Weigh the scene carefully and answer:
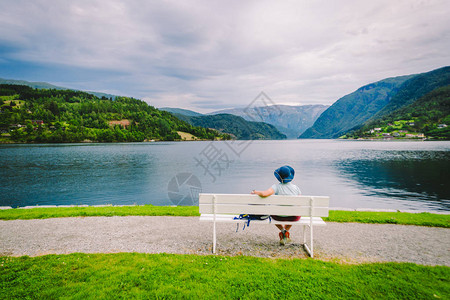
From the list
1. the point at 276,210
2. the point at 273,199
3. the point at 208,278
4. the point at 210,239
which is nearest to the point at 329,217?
the point at 276,210

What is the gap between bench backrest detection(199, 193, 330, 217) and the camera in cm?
654

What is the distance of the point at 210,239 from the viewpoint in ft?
25.8

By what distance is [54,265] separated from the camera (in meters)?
5.69

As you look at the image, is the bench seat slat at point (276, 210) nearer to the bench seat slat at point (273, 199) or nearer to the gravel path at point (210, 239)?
the bench seat slat at point (273, 199)

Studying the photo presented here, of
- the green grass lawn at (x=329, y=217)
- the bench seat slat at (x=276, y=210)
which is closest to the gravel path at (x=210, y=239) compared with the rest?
the green grass lawn at (x=329, y=217)

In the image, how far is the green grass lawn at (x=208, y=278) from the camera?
4535 mm

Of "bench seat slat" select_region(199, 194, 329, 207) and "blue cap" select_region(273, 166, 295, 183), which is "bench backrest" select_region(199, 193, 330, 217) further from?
"blue cap" select_region(273, 166, 295, 183)

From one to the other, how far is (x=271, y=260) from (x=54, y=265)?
5371 millimetres

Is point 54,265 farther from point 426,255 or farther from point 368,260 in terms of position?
point 426,255

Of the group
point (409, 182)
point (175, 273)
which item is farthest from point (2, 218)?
point (409, 182)

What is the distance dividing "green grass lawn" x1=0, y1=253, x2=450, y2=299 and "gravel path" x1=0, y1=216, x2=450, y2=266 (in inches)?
28.9

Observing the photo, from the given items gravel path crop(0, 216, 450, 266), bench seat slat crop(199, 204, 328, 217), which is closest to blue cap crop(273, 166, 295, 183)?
bench seat slat crop(199, 204, 328, 217)

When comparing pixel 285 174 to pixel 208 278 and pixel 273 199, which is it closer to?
pixel 273 199

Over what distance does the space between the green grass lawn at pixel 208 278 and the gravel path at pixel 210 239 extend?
733 mm
